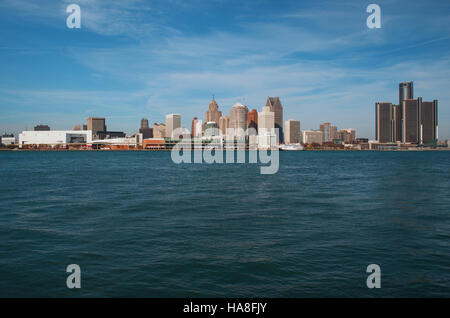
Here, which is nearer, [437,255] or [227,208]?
[437,255]

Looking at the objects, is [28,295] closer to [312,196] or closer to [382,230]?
[382,230]

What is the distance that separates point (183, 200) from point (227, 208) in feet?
15.6

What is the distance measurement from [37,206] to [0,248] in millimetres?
10033

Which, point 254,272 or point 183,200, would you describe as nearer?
point 254,272

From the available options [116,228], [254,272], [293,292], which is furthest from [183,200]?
[293,292]

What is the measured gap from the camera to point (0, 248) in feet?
45.9

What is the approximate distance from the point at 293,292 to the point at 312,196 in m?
18.9

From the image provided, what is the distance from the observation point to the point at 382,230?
1678 centimetres
